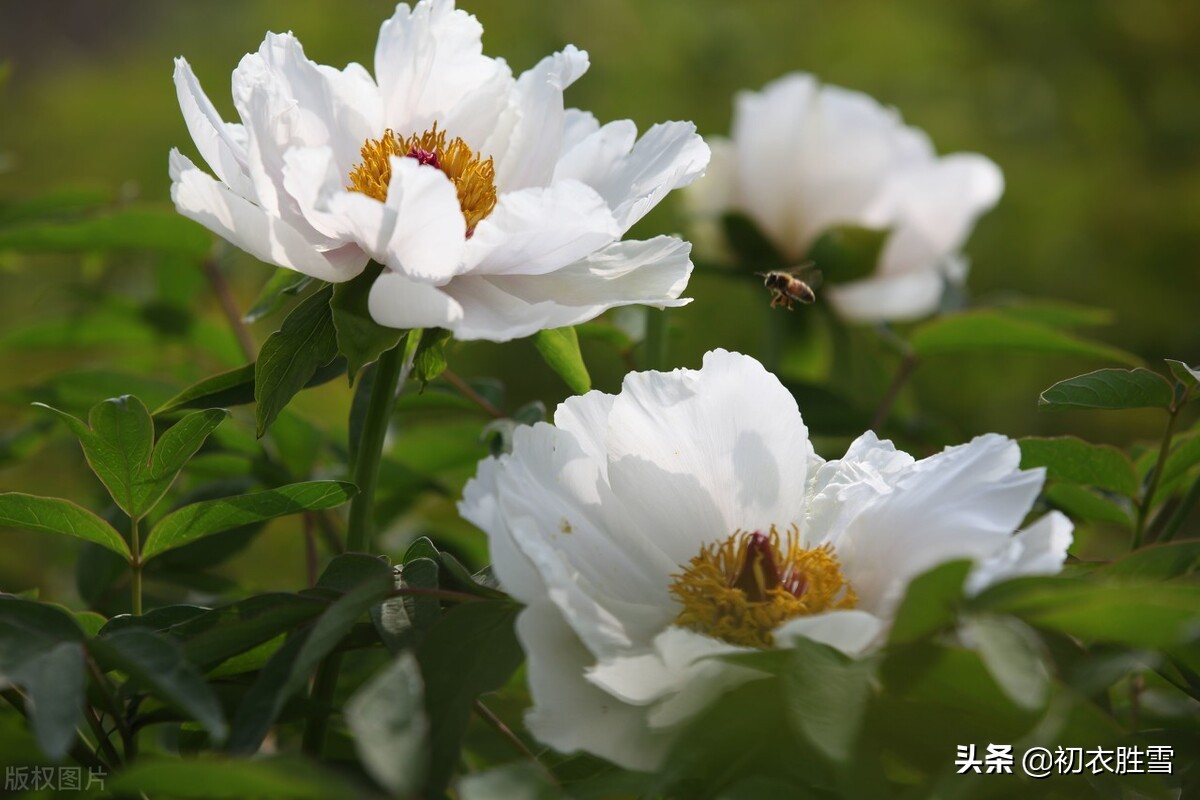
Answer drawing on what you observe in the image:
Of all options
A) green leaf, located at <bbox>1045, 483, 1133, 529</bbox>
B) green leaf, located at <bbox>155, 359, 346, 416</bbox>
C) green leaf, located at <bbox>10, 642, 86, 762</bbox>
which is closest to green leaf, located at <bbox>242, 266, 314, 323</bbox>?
green leaf, located at <bbox>155, 359, 346, 416</bbox>

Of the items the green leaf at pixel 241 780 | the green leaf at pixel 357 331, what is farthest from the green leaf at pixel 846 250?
the green leaf at pixel 241 780

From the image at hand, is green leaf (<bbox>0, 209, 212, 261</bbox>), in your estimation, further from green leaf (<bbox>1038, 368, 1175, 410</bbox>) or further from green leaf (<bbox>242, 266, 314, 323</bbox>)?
green leaf (<bbox>1038, 368, 1175, 410</bbox>)

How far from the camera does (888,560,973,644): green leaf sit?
0.72ft

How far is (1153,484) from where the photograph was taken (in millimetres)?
360

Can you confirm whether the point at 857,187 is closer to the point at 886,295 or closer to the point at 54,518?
the point at 886,295

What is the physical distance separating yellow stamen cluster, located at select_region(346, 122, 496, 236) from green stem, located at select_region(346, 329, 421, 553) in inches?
1.7

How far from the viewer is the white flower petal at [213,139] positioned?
310 mm

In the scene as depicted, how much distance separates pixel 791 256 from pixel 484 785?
0.48 metres

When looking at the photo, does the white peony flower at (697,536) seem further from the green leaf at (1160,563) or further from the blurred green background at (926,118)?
the blurred green background at (926,118)

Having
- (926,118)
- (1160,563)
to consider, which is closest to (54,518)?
(1160,563)

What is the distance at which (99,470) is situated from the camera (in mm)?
309

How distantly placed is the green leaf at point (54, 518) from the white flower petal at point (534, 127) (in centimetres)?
14

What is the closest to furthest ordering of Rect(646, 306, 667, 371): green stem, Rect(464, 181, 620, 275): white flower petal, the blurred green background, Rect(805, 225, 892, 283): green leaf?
Rect(464, 181, 620, 275): white flower petal
Rect(646, 306, 667, 371): green stem
Rect(805, 225, 892, 283): green leaf
the blurred green background

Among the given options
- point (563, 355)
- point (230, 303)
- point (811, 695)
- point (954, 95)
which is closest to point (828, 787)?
point (811, 695)
